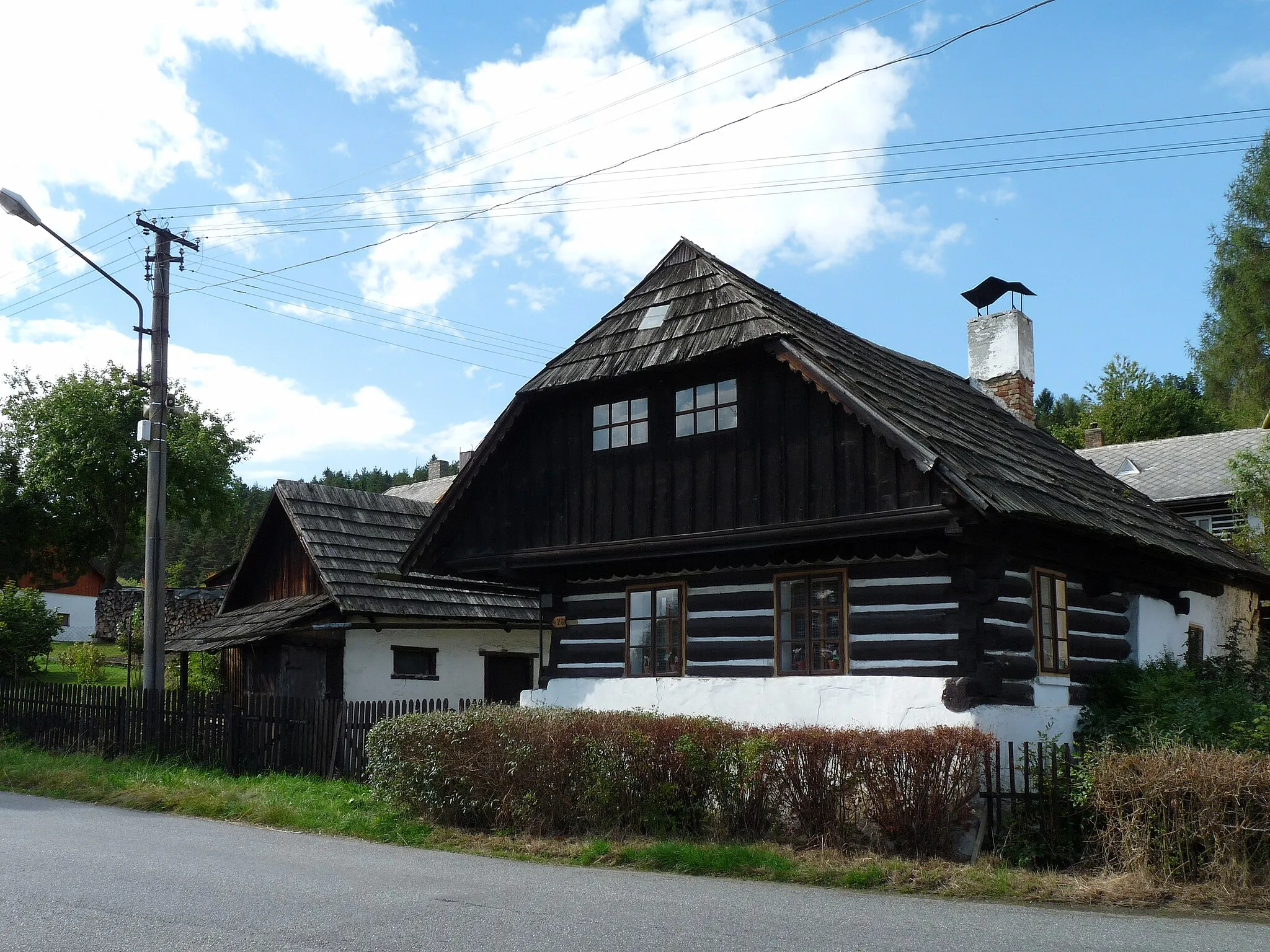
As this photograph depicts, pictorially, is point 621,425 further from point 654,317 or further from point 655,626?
point 655,626

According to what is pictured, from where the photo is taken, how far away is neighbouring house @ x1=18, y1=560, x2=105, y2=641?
5847cm

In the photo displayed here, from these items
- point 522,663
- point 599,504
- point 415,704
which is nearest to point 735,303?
point 599,504

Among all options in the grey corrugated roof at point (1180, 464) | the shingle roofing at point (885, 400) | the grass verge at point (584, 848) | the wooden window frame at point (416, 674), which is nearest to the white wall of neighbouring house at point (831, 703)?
the shingle roofing at point (885, 400)

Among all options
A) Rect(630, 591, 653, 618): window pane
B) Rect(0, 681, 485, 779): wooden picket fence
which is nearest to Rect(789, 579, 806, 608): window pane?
Rect(630, 591, 653, 618): window pane

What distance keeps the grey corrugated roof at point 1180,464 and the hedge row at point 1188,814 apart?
24.0 meters

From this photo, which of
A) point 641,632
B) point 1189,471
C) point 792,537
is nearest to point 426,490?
point 1189,471

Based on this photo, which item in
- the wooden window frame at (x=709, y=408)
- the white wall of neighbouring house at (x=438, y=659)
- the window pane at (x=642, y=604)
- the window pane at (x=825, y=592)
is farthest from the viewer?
the white wall of neighbouring house at (x=438, y=659)

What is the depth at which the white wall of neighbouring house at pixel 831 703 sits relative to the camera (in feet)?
41.2

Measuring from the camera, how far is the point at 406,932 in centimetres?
729

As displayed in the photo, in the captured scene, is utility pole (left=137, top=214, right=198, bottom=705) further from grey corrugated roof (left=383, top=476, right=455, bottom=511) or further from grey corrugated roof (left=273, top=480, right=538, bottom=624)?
grey corrugated roof (left=383, top=476, right=455, bottom=511)

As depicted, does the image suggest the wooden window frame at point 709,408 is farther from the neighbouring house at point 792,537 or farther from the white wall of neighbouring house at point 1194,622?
the white wall of neighbouring house at point 1194,622

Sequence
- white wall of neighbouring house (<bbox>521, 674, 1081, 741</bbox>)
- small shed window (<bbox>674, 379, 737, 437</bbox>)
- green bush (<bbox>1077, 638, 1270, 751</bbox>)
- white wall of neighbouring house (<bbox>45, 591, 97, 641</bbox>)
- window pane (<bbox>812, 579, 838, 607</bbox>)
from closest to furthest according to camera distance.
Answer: green bush (<bbox>1077, 638, 1270, 751</bbox>)
white wall of neighbouring house (<bbox>521, 674, 1081, 741</bbox>)
window pane (<bbox>812, 579, 838, 607</bbox>)
small shed window (<bbox>674, 379, 737, 437</bbox>)
white wall of neighbouring house (<bbox>45, 591, 97, 641</bbox>)

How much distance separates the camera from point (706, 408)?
15.2 m

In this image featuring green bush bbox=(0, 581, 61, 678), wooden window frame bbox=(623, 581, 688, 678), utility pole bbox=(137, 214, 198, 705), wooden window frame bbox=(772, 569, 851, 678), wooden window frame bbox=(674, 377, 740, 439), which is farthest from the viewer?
green bush bbox=(0, 581, 61, 678)
